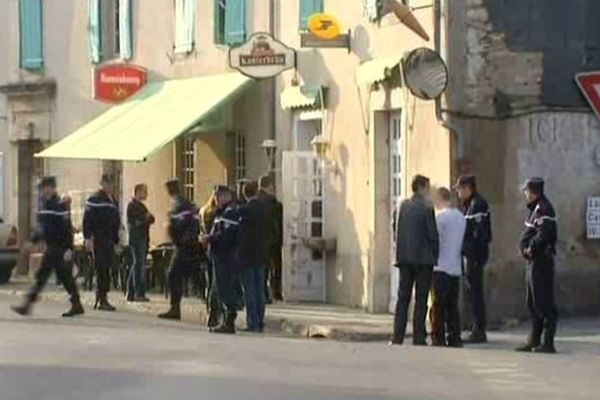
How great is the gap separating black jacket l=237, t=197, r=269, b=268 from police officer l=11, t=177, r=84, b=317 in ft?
9.54

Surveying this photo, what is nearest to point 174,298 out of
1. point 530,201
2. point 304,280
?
point 304,280

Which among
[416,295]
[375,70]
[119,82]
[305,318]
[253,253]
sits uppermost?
[119,82]

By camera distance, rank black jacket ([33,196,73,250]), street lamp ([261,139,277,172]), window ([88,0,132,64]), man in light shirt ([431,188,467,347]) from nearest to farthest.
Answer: man in light shirt ([431,188,467,347]) < black jacket ([33,196,73,250]) < street lamp ([261,139,277,172]) < window ([88,0,132,64])

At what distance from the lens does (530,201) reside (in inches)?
747

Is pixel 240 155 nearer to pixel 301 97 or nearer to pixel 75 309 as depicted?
pixel 301 97

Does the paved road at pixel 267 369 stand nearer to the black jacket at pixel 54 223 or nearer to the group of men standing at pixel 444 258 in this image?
the group of men standing at pixel 444 258

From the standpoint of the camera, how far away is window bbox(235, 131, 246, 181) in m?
29.6

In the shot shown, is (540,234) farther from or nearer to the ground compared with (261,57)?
nearer to the ground

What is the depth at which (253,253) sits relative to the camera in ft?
71.5

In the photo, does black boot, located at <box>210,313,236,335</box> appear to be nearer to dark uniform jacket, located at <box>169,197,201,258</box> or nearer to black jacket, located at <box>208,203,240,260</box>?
black jacket, located at <box>208,203,240,260</box>

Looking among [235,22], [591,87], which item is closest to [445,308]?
[591,87]

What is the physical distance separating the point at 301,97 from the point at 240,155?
300 cm

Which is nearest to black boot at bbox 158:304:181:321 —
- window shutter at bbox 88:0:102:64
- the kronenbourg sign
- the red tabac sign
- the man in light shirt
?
the kronenbourg sign

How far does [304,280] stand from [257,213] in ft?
17.3
